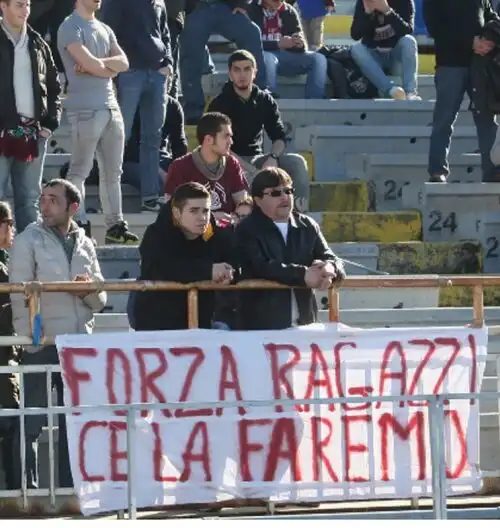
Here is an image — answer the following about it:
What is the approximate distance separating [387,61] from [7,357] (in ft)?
21.6

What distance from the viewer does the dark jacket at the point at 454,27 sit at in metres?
14.1

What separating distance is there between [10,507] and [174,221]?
1.62 m

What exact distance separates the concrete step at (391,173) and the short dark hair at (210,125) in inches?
122

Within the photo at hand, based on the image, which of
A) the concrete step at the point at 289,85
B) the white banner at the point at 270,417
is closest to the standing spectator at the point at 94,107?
the concrete step at the point at 289,85

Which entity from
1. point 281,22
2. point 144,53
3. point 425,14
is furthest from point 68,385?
point 281,22

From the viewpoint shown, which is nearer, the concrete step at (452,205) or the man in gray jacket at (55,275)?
the man in gray jacket at (55,275)

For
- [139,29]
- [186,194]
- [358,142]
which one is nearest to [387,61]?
[358,142]

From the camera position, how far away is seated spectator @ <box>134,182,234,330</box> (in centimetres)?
968

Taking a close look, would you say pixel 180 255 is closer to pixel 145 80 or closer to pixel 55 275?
pixel 55 275

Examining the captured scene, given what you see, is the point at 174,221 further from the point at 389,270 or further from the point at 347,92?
the point at 347,92

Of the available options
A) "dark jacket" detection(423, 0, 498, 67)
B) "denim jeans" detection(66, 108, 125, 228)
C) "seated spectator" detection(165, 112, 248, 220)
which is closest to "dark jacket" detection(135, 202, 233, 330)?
"seated spectator" detection(165, 112, 248, 220)

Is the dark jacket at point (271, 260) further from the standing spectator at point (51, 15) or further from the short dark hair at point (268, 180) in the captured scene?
the standing spectator at point (51, 15)

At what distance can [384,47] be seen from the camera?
15930 mm

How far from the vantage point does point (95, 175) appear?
536 inches
